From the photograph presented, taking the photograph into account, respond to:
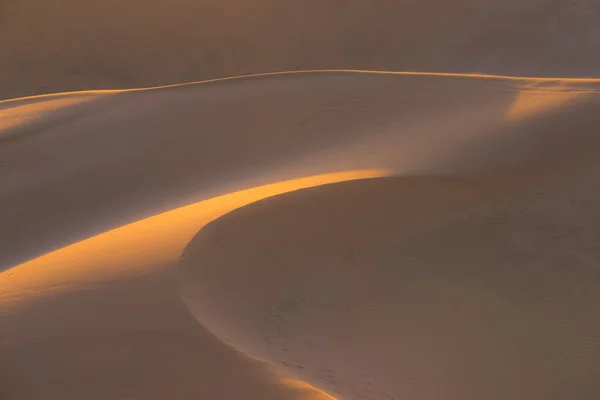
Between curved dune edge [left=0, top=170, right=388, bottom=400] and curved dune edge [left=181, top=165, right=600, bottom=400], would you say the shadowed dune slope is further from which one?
curved dune edge [left=0, top=170, right=388, bottom=400]

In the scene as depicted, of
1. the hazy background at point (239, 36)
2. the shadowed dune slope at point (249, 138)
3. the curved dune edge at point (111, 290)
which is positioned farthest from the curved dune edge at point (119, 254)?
the hazy background at point (239, 36)

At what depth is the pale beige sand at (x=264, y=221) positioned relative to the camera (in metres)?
2.49

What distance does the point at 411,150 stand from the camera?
391 centimetres

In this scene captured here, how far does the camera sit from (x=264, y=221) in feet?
10.6

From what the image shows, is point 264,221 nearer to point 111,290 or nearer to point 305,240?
point 305,240

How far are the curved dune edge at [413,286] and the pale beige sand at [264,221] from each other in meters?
0.01

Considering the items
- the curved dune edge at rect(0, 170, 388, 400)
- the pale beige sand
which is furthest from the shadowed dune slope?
the curved dune edge at rect(0, 170, 388, 400)

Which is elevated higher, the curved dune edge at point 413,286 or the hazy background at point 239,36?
the hazy background at point 239,36

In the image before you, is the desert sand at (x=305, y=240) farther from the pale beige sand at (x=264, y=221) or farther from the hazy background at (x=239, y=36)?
the hazy background at (x=239, y=36)

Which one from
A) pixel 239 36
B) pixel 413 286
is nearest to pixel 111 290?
pixel 413 286

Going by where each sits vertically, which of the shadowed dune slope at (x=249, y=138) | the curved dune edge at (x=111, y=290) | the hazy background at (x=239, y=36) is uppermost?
A: the hazy background at (x=239, y=36)

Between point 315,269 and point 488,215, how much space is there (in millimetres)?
1112

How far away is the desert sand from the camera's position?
252 cm

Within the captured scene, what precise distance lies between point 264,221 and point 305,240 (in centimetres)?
22
